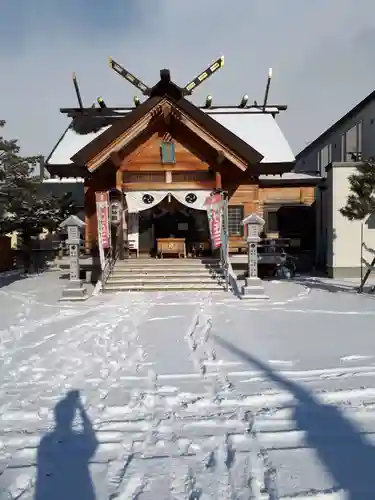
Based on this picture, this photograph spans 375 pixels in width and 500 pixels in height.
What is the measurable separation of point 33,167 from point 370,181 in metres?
9.11

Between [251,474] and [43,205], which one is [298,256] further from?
[251,474]

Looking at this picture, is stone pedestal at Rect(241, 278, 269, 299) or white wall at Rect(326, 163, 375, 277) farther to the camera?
white wall at Rect(326, 163, 375, 277)

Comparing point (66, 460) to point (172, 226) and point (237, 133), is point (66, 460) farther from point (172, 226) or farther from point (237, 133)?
point (237, 133)

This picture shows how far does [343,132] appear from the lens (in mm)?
20172

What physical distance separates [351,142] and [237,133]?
5.74 metres

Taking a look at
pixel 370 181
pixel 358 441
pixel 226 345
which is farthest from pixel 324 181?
pixel 358 441

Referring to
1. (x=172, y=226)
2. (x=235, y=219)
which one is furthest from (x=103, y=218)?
(x=235, y=219)

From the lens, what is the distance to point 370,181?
9.87m

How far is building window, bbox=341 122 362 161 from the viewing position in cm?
1858

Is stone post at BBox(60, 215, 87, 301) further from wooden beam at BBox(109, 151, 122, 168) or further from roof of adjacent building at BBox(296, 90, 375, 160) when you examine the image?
roof of adjacent building at BBox(296, 90, 375, 160)

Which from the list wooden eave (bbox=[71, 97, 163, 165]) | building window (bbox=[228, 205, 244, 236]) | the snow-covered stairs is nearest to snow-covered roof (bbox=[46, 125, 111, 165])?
wooden eave (bbox=[71, 97, 163, 165])

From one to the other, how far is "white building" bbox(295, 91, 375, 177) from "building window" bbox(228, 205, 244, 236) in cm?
555

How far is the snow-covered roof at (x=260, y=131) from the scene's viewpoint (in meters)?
16.2

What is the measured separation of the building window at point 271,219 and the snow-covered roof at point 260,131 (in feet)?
8.29
